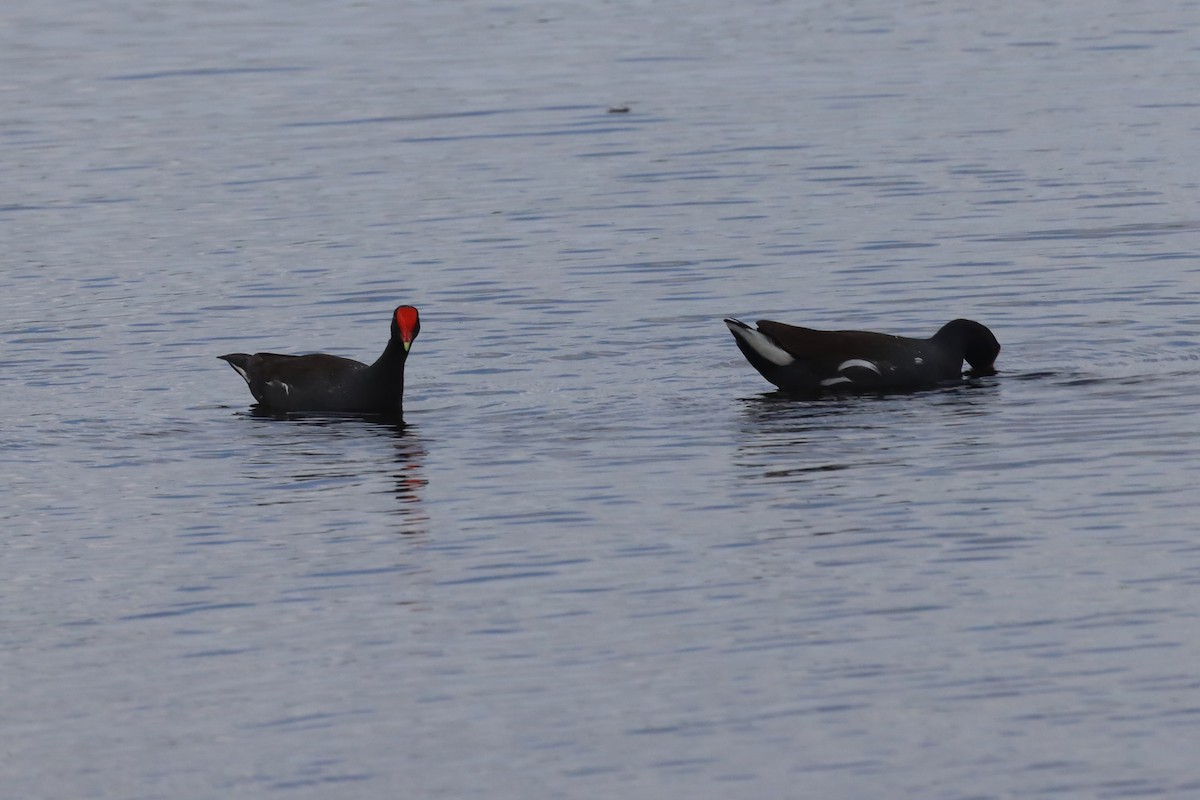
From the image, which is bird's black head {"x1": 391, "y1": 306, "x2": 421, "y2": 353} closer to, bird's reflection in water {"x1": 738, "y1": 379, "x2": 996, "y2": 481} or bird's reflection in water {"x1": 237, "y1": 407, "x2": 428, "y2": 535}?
bird's reflection in water {"x1": 237, "y1": 407, "x2": 428, "y2": 535}

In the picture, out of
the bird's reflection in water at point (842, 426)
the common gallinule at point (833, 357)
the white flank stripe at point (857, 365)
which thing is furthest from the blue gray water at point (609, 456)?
the white flank stripe at point (857, 365)

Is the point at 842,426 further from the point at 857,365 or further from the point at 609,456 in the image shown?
the point at 609,456

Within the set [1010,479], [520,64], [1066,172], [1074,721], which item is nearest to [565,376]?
[1010,479]

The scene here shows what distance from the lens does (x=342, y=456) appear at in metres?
16.4

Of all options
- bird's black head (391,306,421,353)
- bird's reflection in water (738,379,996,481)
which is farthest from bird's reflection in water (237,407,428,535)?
bird's reflection in water (738,379,996,481)

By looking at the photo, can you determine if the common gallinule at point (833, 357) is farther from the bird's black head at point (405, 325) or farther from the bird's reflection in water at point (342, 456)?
the bird's reflection in water at point (342, 456)

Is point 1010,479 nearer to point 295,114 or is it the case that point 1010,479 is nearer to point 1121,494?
point 1121,494

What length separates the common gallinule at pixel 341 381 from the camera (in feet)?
57.6

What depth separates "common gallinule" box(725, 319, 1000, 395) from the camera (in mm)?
17781

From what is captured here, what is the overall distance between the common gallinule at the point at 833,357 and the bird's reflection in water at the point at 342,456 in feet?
8.77

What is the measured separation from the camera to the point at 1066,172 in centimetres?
2730

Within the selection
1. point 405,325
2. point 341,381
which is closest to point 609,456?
point 405,325

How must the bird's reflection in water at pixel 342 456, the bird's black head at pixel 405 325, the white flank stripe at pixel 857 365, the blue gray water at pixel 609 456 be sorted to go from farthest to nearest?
the white flank stripe at pixel 857 365, the bird's black head at pixel 405 325, the bird's reflection in water at pixel 342 456, the blue gray water at pixel 609 456

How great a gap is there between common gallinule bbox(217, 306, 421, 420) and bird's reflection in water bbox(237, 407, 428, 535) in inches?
3.7
